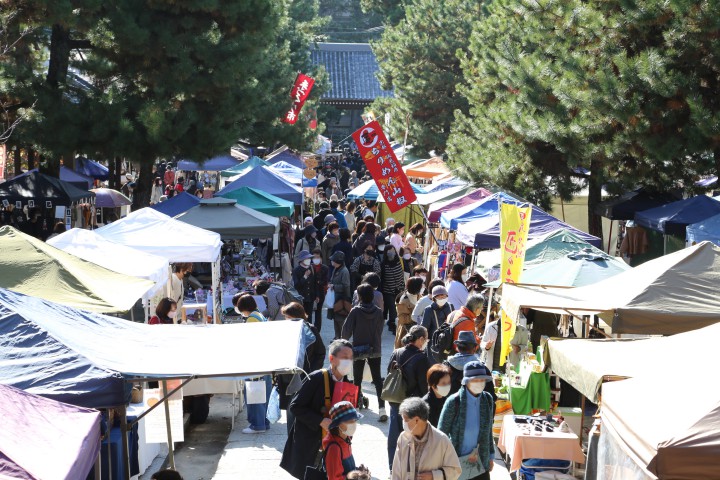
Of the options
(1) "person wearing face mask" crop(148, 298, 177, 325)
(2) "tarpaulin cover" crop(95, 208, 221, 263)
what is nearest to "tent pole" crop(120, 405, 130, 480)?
(1) "person wearing face mask" crop(148, 298, 177, 325)

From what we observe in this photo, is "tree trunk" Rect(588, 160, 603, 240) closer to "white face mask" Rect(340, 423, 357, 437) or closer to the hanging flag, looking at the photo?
"white face mask" Rect(340, 423, 357, 437)

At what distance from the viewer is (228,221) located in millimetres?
16047

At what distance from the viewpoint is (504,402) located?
401 inches

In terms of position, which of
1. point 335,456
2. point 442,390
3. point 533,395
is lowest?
point 533,395

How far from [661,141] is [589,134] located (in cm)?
151

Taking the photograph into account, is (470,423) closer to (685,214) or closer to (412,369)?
(412,369)

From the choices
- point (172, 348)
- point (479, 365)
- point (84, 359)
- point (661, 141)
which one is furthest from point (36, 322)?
point (661, 141)

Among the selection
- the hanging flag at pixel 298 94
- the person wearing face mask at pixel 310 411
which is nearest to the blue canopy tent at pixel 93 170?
the hanging flag at pixel 298 94

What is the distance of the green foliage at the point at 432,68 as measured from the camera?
32.2 metres

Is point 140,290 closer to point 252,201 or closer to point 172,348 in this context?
point 172,348

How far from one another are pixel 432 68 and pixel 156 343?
2654 cm

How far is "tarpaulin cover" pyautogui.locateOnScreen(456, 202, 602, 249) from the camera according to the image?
47.3 feet

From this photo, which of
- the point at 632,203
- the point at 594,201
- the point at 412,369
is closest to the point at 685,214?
the point at 632,203

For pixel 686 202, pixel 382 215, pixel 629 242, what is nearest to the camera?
pixel 686 202
